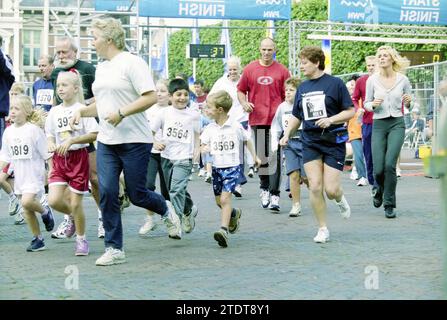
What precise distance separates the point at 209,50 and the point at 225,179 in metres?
24.8

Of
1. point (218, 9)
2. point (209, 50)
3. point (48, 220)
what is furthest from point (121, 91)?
point (209, 50)

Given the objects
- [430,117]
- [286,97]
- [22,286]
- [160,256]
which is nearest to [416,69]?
[430,117]

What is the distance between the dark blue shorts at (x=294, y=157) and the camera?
1146 centimetres

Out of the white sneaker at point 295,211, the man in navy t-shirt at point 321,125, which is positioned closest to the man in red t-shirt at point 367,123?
the white sneaker at point 295,211

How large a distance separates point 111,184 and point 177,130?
6.89 ft

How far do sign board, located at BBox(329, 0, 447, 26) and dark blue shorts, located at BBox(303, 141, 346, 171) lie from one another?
687 inches

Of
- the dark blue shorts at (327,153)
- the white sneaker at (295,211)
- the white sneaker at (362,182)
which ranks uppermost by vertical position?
the dark blue shorts at (327,153)

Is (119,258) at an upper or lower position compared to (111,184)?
lower

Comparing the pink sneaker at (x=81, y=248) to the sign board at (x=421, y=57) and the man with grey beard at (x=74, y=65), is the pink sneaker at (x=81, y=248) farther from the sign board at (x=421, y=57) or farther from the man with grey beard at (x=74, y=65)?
the sign board at (x=421, y=57)

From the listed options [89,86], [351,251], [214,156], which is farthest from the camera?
[89,86]

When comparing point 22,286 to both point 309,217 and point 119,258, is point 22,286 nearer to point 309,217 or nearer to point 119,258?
point 119,258

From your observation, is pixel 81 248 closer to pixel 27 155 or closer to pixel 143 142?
pixel 143 142

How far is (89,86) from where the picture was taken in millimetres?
9711

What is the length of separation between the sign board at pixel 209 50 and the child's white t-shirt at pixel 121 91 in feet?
83.5
